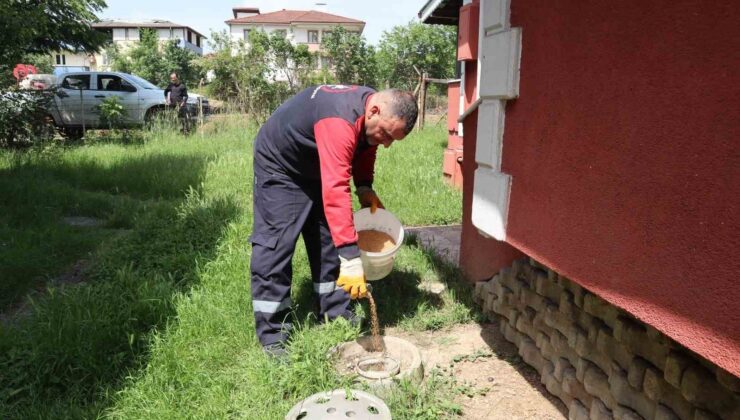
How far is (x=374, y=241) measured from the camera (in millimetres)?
3455

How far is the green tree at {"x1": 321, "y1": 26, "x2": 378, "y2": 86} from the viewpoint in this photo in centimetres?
2262

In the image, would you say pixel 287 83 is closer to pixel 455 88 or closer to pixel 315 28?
pixel 455 88

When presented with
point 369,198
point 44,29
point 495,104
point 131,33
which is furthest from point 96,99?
point 131,33

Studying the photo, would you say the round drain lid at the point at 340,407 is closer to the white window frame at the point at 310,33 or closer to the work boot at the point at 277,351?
the work boot at the point at 277,351

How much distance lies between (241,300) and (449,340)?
1401 mm

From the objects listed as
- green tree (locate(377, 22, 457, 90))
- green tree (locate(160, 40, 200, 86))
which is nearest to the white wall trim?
green tree (locate(377, 22, 457, 90))

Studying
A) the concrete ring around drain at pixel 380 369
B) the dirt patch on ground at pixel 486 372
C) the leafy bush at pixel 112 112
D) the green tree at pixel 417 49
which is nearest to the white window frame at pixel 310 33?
the green tree at pixel 417 49

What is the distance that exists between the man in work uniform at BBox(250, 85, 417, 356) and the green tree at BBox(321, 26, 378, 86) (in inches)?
757

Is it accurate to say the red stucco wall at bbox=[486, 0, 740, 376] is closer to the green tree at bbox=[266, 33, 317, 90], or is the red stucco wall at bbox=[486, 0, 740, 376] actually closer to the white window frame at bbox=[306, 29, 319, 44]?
the green tree at bbox=[266, 33, 317, 90]

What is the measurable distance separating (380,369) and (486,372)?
0.62 metres

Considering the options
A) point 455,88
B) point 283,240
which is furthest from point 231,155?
point 283,240

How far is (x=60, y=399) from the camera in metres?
2.68

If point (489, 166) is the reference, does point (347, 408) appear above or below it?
below

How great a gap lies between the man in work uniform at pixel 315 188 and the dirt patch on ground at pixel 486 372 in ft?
2.11
